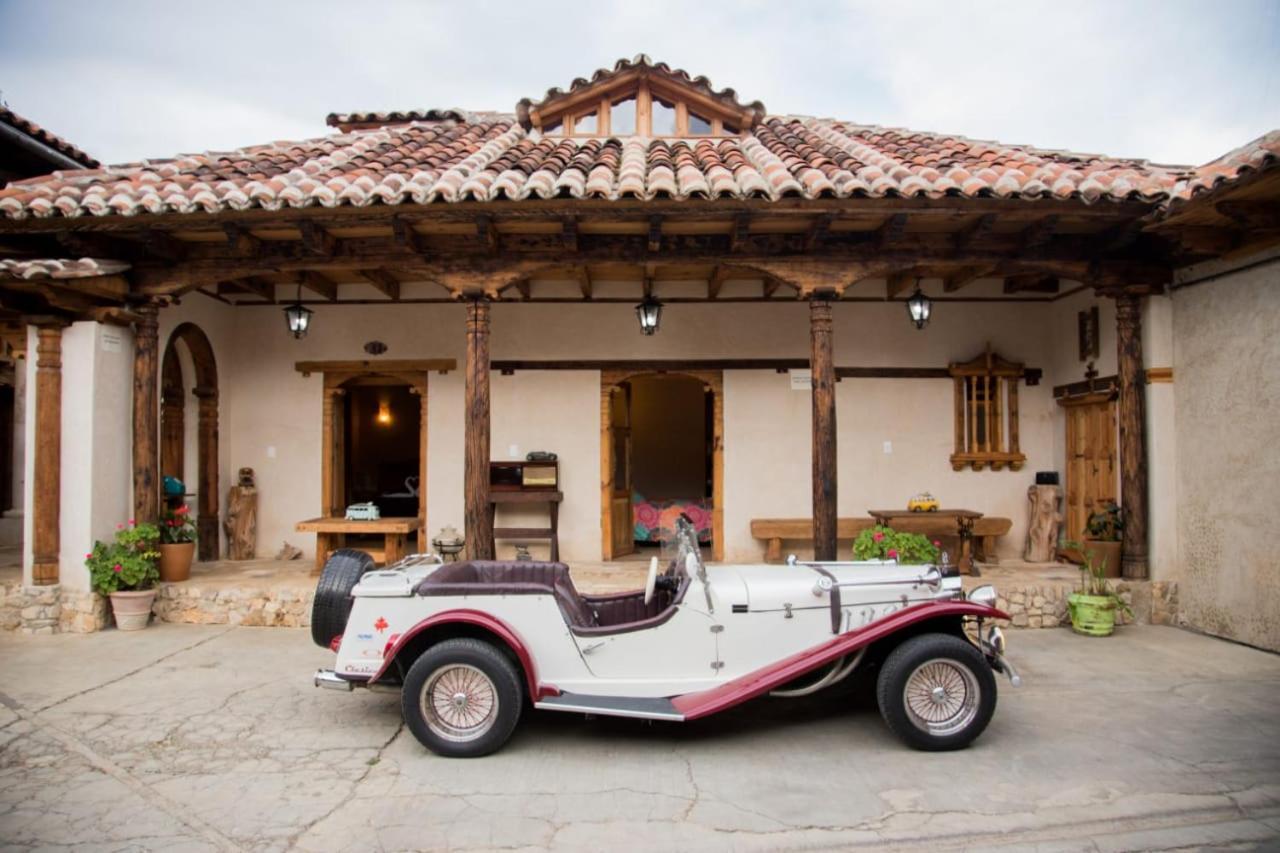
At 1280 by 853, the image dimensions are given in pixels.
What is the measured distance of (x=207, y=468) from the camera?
900 cm

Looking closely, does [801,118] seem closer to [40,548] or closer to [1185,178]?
[1185,178]

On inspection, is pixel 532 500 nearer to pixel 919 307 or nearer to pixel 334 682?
pixel 334 682

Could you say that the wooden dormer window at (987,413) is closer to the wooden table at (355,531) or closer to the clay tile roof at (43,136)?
the wooden table at (355,531)

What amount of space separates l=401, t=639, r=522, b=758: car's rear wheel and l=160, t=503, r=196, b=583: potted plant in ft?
14.7

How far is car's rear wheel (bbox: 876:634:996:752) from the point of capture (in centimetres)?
408

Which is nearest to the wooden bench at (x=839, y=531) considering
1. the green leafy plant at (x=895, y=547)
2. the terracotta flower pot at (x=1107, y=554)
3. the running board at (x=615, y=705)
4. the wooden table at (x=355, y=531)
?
the terracotta flower pot at (x=1107, y=554)

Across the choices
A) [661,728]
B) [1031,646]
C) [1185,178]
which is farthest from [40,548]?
[1185,178]

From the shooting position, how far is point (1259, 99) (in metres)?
5.93

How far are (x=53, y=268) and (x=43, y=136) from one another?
5056 millimetres

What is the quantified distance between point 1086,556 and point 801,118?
626cm

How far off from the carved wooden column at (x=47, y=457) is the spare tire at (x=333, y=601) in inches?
164

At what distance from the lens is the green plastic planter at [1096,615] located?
6523 mm

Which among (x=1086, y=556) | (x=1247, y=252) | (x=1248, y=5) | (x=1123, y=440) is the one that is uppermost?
(x=1248, y=5)

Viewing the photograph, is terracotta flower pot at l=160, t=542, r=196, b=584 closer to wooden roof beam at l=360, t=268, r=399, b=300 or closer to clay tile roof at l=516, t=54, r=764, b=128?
wooden roof beam at l=360, t=268, r=399, b=300
